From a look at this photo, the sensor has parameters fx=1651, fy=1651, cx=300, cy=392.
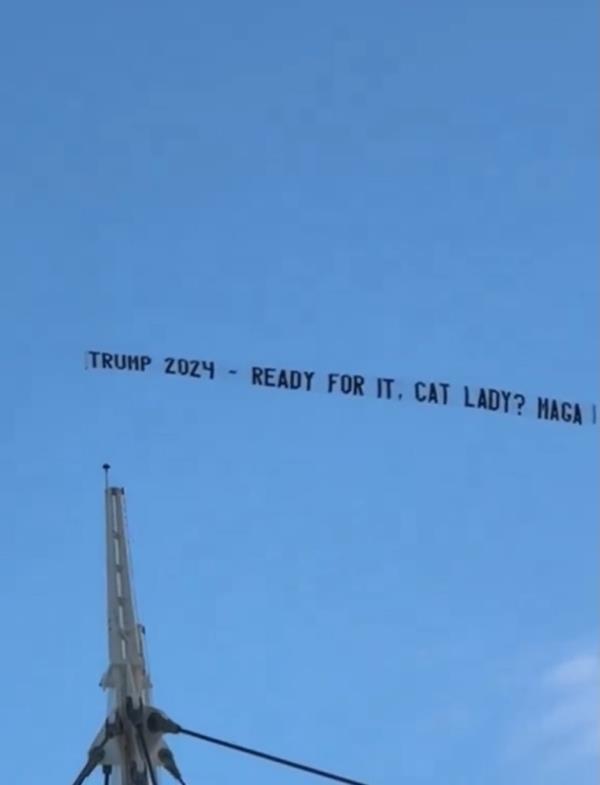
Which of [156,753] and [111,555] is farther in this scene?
[111,555]

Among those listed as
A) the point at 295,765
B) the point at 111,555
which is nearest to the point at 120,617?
the point at 111,555

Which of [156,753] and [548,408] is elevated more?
[548,408]

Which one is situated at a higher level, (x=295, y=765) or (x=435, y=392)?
(x=435, y=392)

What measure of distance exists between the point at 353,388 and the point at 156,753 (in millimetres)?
11008

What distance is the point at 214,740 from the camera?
43125mm

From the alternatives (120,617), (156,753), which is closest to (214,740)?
(156,753)

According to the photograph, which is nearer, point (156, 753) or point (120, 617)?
point (156, 753)

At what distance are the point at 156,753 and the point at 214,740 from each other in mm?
1755

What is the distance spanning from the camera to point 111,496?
50719mm

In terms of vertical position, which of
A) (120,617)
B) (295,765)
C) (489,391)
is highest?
(489,391)

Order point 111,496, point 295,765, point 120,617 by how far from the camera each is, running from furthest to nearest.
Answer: point 111,496, point 120,617, point 295,765

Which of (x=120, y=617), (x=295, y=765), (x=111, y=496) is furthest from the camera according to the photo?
(x=111, y=496)

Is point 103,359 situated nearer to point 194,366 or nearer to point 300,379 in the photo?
point 194,366

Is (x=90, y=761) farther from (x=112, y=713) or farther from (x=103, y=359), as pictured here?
(x=103, y=359)
